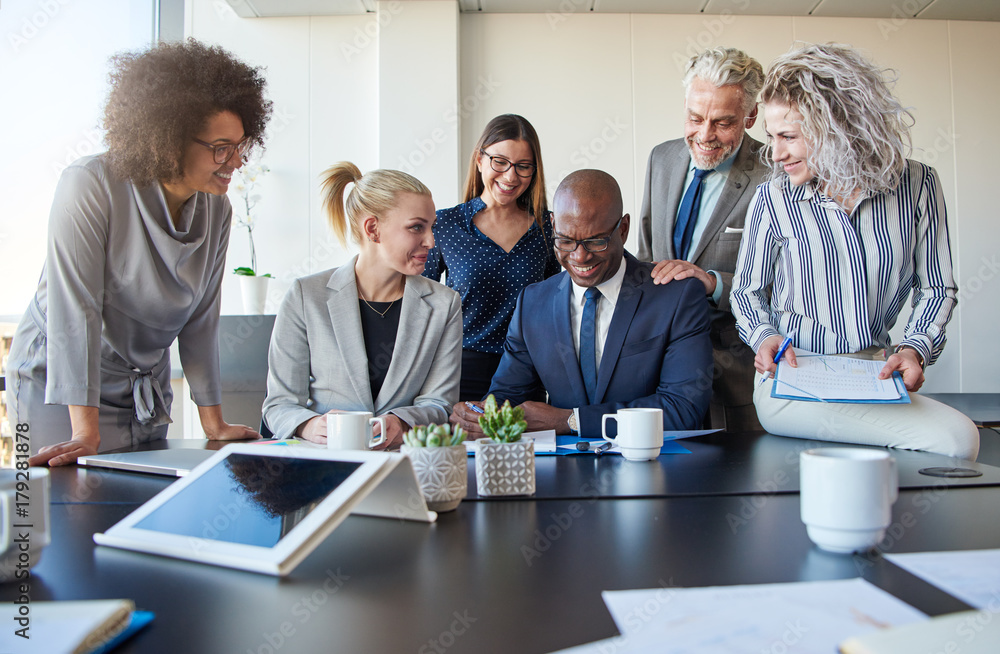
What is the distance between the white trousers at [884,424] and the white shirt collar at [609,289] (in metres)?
0.49

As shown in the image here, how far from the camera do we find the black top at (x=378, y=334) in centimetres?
197

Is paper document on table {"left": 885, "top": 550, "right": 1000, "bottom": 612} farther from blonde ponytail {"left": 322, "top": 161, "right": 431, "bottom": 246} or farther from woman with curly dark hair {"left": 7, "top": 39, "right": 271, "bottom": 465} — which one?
blonde ponytail {"left": 322, "top": 161, "right": 431, "bottom": 246}

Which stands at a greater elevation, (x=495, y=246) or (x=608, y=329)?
(x=495, y=246)

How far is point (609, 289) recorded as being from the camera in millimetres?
1946

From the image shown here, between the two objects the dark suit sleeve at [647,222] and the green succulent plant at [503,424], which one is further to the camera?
the dark suit sleeve at [647,222]

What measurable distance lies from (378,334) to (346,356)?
0.13 meters

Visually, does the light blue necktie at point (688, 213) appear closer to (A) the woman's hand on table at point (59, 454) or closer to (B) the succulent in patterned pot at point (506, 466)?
(B) the succulent in patterned pot at point (506, 466)

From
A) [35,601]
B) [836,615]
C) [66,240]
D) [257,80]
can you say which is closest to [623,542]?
[836,615]

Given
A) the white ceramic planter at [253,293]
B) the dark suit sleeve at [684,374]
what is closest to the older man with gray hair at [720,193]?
the dark suit sleeve at [684,374]

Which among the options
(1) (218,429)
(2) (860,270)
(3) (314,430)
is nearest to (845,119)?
(2) (860,270)

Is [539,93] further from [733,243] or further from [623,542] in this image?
[623,542]

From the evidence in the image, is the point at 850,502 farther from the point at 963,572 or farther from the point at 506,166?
the point at 506,166

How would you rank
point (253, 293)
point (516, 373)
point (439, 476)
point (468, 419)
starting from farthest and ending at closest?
point (253, 293)
point (516, 373)
point (468, 419)
point (439, 476)

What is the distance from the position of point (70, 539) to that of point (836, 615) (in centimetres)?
83
